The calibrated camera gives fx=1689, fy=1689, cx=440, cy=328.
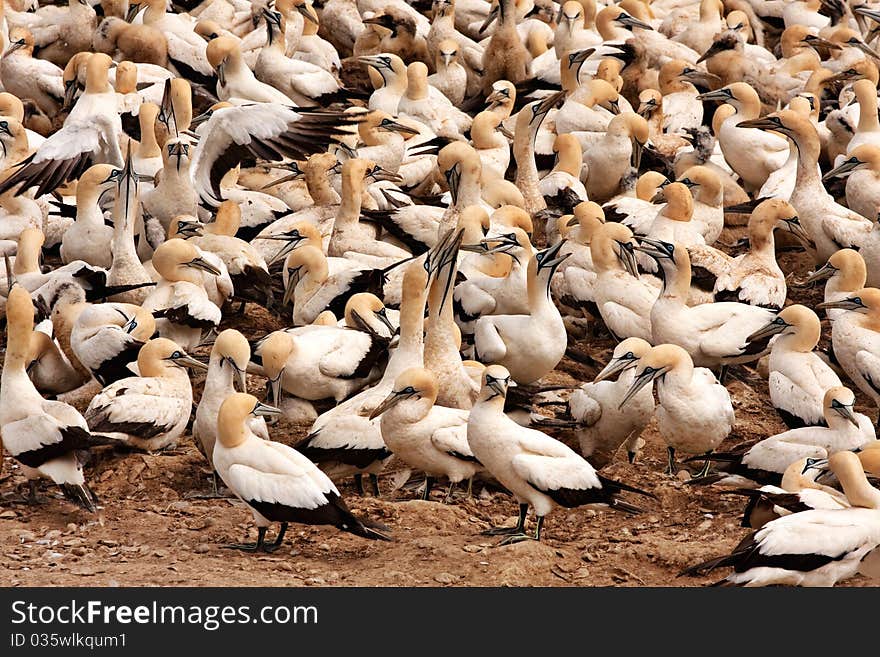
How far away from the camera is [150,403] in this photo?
867cm

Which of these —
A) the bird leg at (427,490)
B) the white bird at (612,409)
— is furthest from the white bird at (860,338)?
the bird leg at (427,490)

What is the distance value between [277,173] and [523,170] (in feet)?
6.32

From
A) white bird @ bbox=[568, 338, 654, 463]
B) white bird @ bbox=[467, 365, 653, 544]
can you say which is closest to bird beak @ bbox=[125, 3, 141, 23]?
white bird @ bbox=[568, 338, 654, 463]

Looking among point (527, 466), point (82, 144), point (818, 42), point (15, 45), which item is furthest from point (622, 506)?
point (818, 42)

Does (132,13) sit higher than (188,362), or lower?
lower

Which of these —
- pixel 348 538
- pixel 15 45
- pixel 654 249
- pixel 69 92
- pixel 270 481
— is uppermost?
pixel 654 249

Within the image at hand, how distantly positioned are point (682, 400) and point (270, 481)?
2.37m

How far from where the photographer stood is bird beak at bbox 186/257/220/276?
32.5 feet

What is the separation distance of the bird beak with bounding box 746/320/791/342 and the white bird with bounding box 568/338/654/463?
2.72 ft

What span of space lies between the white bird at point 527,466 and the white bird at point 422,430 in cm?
27

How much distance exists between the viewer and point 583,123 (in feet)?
43.9

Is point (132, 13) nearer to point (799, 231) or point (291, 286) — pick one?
point (291, 286)

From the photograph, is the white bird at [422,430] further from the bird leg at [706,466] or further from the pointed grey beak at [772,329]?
the pointed grey beak at [772,329]

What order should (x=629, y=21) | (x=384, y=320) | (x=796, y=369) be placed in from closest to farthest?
1. (x=796, y=369)
2. (x=384, y=320)
3. (x=629, y=21)
